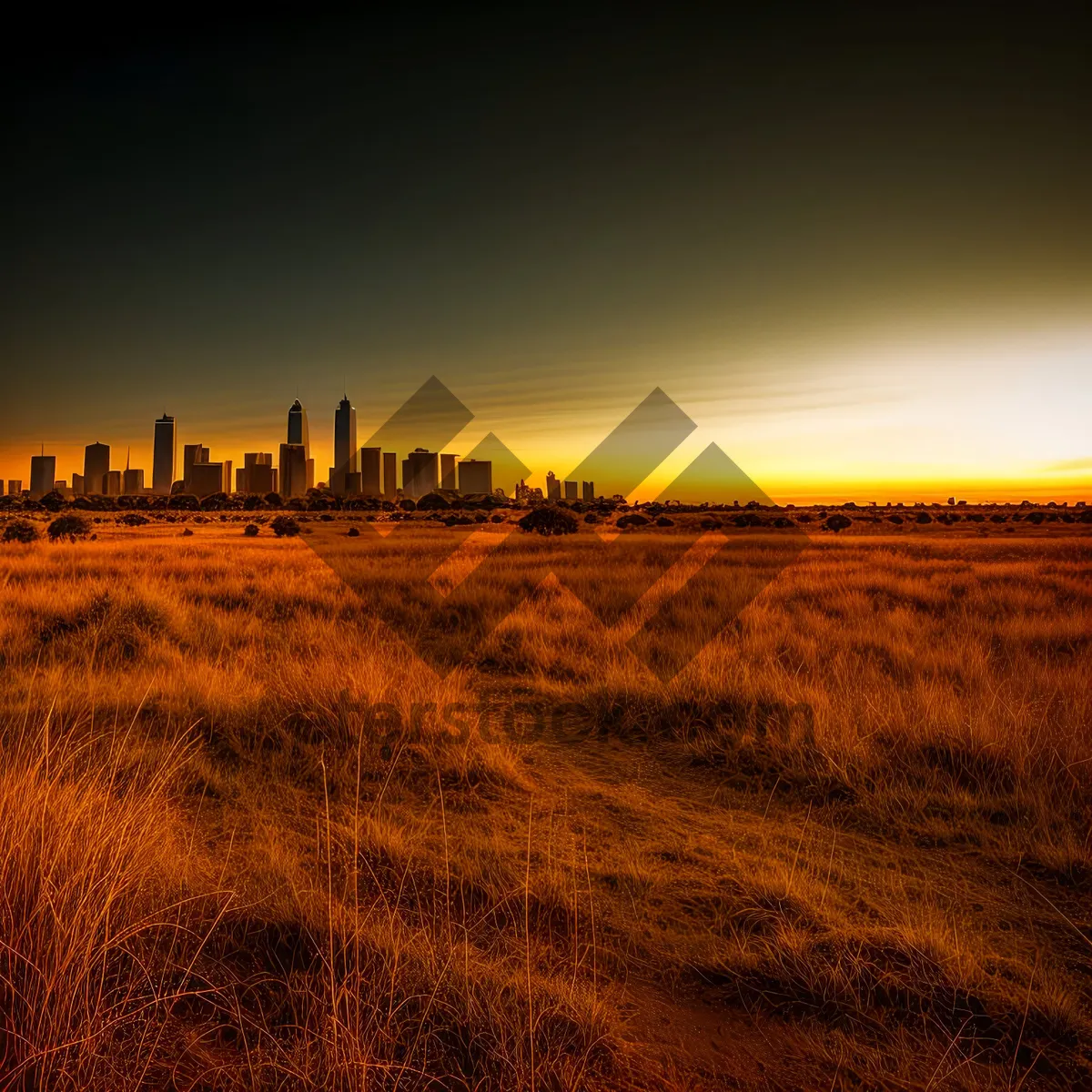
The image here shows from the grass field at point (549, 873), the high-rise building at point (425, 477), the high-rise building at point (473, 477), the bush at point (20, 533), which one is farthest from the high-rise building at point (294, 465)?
the grass field at point (549, 873)

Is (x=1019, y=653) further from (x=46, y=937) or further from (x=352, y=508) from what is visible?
(x=352, y=508)

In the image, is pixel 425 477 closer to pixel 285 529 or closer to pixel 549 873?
pixel 549 873

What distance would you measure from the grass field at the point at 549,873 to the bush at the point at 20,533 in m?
24.2

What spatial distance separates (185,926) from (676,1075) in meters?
2.23

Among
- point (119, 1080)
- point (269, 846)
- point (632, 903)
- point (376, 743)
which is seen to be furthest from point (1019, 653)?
point (119, 1080)

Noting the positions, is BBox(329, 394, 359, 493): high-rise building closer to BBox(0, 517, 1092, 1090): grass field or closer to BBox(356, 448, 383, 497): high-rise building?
BBox(356, 448, 383, 497): high-rise building

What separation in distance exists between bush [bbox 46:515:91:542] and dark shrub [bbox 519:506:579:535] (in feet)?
74.5

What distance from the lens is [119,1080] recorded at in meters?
2.03

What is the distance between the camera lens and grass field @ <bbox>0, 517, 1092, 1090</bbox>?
228 centimetres

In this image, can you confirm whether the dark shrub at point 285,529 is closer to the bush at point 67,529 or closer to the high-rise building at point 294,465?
the bush at point 67,529

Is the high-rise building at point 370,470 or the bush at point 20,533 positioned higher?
the high-rise building at point 370,470

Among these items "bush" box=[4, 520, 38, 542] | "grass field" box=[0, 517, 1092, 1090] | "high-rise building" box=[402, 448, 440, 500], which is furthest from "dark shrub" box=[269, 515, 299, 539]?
"grass field" box=[0, 517, 1092, 1090]

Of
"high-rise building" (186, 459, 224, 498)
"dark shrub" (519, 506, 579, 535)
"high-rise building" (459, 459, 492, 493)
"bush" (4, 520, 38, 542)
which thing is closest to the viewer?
"high-rise building" (459, 459, 492, 493)

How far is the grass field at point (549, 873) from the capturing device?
7.47ft
